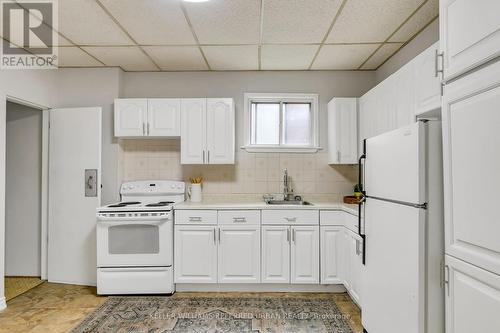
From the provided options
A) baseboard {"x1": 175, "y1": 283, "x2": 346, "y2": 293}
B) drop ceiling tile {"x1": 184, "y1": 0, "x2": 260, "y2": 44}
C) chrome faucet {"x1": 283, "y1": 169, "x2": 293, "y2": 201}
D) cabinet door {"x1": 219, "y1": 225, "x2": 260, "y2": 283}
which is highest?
drop ceiling tile {"x1": 184, "y1": 0, "x2": 260, "y2": 44}

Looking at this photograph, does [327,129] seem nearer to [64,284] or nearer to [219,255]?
[219,255]

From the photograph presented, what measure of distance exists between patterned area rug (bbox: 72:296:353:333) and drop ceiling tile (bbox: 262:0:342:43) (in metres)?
2.52

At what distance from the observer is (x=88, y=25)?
8.63ft

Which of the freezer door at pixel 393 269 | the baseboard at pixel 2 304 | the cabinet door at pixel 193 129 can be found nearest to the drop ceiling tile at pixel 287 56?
the cabinet door at pixel 193 129

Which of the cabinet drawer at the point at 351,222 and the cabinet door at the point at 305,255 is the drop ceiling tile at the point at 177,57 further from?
the cabinet drawer at the point at 351,222

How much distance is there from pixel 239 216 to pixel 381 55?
232 centimetres

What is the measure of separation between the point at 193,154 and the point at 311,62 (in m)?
1.72

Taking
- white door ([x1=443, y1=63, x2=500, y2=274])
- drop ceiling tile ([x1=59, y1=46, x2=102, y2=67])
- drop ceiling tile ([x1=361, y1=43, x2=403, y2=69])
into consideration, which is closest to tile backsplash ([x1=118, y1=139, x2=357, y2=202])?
drop ceiling tile ([x1=59, y1=46, x2=102, y2=67])

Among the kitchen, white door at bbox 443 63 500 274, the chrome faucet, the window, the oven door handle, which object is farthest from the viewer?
the window

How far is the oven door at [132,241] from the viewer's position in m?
3.04

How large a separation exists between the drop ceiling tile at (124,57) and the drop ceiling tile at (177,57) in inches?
4.8

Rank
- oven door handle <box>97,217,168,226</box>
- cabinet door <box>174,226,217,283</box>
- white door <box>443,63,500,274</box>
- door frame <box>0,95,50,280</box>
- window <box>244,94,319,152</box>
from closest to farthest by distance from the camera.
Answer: white door <box>443,63,500,274</box> < oven door handle <box>97,217,168,226</box> < cabinet door <box>174,226,217,283</box> < door frame <box>0,95,50,280</box> < window <box>244,94,319,152</box>

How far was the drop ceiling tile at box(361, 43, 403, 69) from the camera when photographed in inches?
121

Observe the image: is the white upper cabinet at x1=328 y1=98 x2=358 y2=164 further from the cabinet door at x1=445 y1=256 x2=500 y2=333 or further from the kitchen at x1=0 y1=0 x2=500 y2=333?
the cabinet door at x1=445 y1=256 x2=500 y2=333
